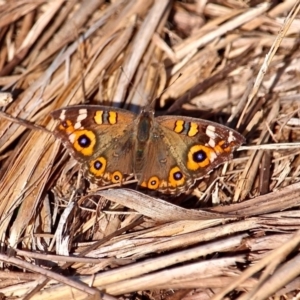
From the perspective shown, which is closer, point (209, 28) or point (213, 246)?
point (213, 246)

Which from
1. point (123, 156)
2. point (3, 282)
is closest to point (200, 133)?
point (123, 156)

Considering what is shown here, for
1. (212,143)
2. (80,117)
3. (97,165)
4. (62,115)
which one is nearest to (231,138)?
(212,143)

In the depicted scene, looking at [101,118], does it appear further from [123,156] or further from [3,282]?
[3,282]

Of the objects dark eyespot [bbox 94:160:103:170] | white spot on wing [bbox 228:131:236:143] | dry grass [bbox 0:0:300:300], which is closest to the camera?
dry grass [bbox 0:0:300:300]

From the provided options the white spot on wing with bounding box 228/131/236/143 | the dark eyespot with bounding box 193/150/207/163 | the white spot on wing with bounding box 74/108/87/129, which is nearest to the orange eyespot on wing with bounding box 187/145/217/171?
the dark eyespot with bounding box 193/150/207/163

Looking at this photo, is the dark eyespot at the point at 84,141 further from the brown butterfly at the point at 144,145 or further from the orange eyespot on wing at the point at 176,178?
the orange eyespot on wing at the point at 176,178

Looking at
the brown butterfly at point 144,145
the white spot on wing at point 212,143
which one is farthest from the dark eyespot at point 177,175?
the white spot on wing at point 212,143

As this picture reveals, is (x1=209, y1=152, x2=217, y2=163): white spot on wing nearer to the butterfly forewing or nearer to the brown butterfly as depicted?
the brown butterfly
